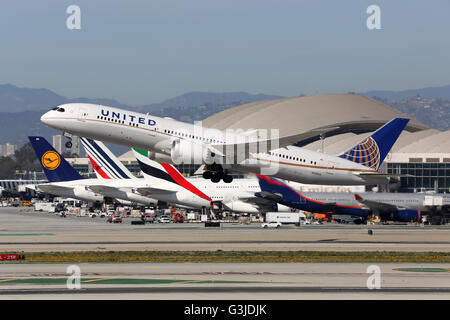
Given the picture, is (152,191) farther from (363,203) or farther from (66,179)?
(363,203)

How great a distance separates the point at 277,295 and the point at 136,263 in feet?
56.7

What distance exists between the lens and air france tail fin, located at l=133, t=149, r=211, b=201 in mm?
111950

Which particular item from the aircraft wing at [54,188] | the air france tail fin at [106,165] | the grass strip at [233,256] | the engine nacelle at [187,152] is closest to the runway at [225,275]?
the grass strip at [233,256]

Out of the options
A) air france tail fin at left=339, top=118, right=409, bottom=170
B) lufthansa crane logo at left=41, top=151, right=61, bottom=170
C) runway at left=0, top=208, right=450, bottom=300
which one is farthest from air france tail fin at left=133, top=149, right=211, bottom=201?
runway at left=0, top=208, right=450, bottom=300

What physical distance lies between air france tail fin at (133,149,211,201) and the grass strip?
54.8 metres

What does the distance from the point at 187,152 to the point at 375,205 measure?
41419 millimetres

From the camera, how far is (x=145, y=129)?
66438 mm

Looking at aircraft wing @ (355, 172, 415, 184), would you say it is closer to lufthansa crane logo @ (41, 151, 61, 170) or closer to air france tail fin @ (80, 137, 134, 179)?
air france tail fin @ (80, 137, 134, 179)

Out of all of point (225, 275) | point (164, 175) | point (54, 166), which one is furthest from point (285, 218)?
point (225, 275)

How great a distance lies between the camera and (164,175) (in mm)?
113625

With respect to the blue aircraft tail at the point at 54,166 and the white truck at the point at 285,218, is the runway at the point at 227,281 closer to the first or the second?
the white truck at the point at 285,218
